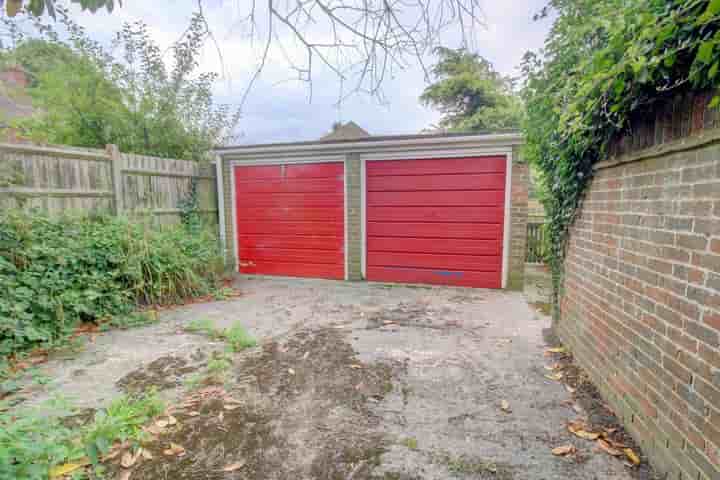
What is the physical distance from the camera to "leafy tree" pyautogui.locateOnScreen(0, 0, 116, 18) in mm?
1350

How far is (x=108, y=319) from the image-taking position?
3895mm

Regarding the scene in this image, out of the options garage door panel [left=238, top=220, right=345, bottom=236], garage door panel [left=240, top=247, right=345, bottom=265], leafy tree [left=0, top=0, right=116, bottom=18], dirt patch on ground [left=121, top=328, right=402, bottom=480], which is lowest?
dirt patch on ground [left=121, top=328, right=402, bottom=480]

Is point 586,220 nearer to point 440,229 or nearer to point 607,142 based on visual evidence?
point 607,142

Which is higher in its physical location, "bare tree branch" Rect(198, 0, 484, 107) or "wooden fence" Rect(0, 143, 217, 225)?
"bare tree branch" Rect(198, 0, 484, 107)

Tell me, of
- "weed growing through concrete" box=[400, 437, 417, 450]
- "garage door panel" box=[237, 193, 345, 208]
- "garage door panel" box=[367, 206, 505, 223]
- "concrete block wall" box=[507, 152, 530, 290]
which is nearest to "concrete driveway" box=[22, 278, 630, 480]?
"weed growing through concrete" box=[400, 437, 417, 450]

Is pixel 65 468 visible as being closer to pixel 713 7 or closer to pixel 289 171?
pixel 713 7

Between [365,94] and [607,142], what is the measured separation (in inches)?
63.7

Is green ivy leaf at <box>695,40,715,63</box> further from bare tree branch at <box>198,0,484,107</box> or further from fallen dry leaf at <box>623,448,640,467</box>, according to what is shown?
fallen dry leaf at <box>623,448,640,467</box>

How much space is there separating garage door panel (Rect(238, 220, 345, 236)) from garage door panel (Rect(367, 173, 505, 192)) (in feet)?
3.11

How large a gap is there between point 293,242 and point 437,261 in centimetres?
265

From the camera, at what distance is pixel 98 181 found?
15.6ft

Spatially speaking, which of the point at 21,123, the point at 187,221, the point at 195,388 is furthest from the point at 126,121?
the point at 195,388

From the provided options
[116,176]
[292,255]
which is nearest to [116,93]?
[116,176]

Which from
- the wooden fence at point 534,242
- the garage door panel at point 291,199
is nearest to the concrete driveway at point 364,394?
the garage door panel at point 291,199
